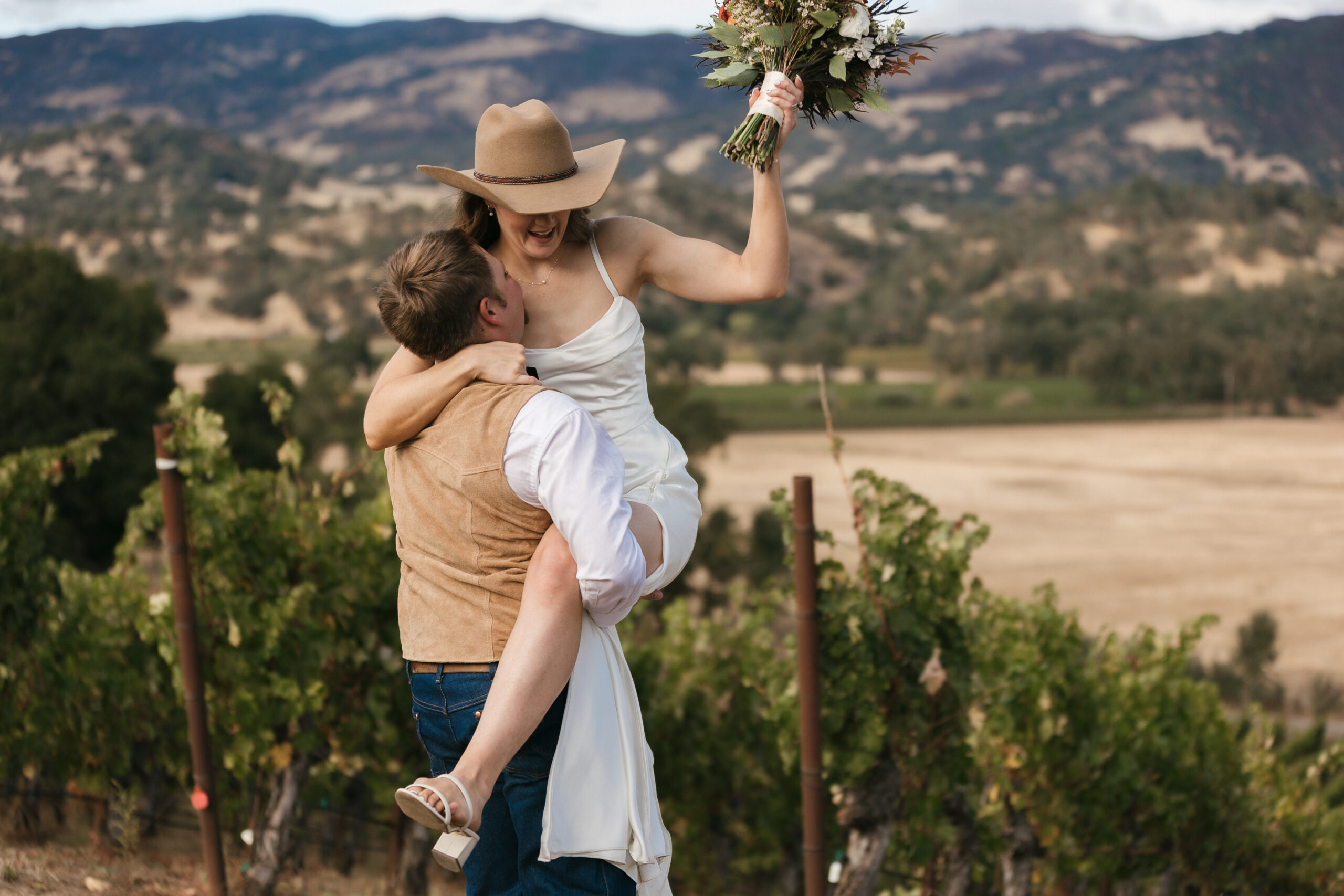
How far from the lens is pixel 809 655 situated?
13.6ft

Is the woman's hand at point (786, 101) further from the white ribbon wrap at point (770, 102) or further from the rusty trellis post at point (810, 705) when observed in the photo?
the rusty trellis post at point (810, 705)

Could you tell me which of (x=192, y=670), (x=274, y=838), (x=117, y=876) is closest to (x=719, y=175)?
(x=274, y=838)

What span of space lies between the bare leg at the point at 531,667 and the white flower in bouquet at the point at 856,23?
42.0 inches

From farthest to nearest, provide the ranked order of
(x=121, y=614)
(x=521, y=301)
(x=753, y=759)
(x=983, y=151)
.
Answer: (x=983, y=151) → (x=753, y=759) → (x=121, y=614) → (x=521, y=301)

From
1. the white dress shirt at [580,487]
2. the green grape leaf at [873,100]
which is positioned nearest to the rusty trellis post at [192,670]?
the white dress shirt at [580,487]

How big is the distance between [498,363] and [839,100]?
0.89m

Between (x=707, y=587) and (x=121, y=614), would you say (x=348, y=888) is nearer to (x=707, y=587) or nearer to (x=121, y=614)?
(x=121, y=614)

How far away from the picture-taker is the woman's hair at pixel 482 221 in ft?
6.90

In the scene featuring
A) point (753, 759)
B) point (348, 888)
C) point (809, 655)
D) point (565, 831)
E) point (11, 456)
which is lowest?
point (753, 759)

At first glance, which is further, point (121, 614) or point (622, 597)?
point (121, 614)

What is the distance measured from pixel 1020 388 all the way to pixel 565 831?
3003 inches

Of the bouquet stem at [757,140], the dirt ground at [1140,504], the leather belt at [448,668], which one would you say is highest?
the bouquet stem at [757,140]

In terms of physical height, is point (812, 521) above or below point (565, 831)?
below

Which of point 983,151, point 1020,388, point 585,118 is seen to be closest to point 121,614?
point 1020,388
